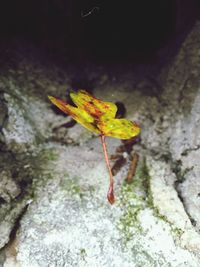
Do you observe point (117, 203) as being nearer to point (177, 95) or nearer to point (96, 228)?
point (96, 228)

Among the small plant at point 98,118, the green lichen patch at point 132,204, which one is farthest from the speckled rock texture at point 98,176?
the small plant at point 98,118

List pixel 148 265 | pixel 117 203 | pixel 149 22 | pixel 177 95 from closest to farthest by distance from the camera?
pixel 148 265, pixel 117 203, pixel 177 95, pixel 149 22

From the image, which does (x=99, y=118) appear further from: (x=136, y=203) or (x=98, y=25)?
(x=98, y=25)

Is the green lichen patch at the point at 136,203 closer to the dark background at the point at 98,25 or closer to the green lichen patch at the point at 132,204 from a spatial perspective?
the green lichen patch at the point at 132,204

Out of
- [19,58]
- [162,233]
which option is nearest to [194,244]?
[162,233]

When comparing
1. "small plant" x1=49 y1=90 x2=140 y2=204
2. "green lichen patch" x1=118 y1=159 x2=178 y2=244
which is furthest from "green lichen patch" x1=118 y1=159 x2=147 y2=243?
"small plant" x1=49 y1=90 x2=140 y2=204

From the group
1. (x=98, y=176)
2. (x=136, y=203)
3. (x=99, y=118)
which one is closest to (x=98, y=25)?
(x=99, y=118)
